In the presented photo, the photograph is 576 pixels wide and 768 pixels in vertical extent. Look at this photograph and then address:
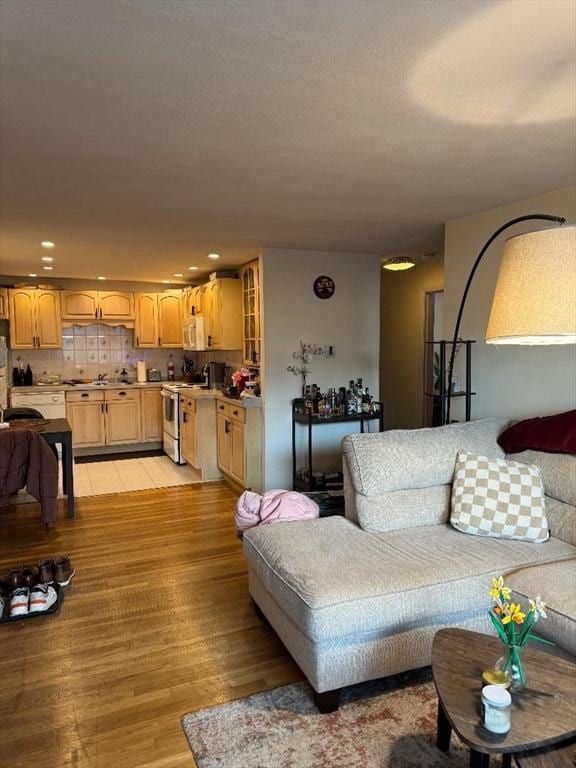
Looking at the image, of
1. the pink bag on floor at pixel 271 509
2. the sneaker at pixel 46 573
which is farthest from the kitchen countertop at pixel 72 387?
the pink bag on floor at pixel 271 509

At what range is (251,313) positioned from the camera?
5.46 meters

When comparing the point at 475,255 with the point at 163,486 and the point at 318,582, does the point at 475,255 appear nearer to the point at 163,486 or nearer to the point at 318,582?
the point at 318,582

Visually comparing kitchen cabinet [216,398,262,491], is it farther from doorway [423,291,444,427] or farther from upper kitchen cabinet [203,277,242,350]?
doorway [423,291,444,427]

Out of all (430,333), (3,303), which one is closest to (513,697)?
(430,333)

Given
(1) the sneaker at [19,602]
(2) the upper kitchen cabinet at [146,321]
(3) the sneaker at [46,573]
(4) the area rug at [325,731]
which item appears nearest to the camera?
(4) the area rug at [325,731]

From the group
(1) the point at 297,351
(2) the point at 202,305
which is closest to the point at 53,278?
(2) the point at 202,305

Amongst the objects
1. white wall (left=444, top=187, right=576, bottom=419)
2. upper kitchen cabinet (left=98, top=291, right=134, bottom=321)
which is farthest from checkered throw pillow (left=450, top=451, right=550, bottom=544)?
upper kitchen cabinet (left=98, top=291, right=134, bottom=321)

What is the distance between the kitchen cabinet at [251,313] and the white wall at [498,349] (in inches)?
75.8

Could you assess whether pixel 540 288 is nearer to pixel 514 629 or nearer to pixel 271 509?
pixel 514 629

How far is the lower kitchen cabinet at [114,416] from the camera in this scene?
6.70 metres

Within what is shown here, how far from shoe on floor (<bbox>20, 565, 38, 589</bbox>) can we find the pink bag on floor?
123cm

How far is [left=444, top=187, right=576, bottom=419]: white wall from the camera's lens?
314 cm

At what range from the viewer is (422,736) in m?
1.95

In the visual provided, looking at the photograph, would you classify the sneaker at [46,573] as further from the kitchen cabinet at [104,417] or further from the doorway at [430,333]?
the doorway at [430,333]
